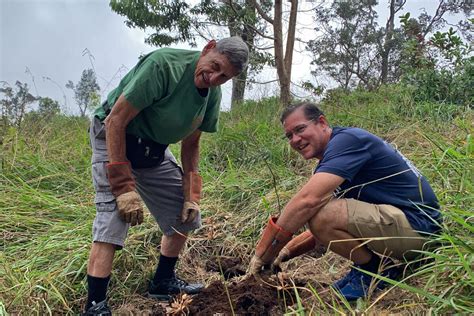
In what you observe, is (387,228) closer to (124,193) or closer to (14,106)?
(124,193)

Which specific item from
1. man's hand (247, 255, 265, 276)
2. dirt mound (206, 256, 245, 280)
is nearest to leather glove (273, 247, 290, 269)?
man's hand (247, 255, 265, 276)

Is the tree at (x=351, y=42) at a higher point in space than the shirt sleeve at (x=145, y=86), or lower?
higher

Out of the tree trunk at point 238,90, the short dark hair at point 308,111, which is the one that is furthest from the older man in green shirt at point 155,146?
the tree trunk at point 238,90

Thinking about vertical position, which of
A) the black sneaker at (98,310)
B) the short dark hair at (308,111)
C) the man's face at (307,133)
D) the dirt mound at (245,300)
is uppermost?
the short dark hair at (308,111)

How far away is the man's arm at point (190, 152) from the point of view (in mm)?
2871

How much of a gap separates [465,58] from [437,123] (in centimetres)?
133

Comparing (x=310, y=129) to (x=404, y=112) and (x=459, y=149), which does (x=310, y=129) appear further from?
(x=404, y=112)

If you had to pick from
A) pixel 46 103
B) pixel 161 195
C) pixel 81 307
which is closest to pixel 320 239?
pixel 161 195

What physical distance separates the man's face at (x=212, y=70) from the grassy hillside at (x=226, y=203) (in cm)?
50

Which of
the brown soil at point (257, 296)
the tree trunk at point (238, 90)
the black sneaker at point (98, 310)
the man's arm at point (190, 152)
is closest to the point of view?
the brown soil at point (257, 296)

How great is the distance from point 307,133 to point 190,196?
812mm

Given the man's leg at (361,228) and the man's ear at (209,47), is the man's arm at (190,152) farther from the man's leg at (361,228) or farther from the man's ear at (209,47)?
the man's leg at (361,228)

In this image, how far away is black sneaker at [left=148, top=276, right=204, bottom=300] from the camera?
2744 millimetres

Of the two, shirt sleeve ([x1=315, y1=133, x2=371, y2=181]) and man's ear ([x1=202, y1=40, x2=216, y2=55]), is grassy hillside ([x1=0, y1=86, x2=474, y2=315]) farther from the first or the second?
man's ear ([x1=202, y1=40, x2=216, y2=55])
